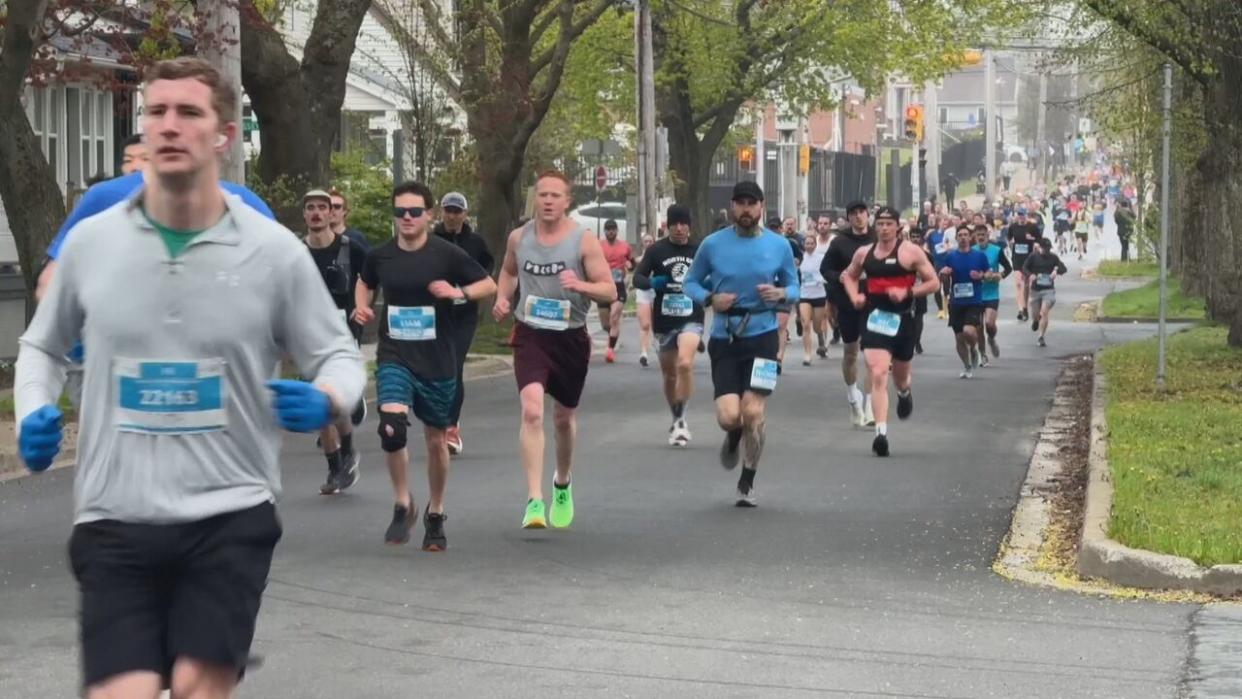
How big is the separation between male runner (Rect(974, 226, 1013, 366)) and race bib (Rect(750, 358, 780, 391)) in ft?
42.0

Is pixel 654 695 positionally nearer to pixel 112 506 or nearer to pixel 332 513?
pixel 112 506

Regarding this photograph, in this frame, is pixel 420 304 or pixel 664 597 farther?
pixel 420 304

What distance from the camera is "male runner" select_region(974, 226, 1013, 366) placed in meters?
26.0

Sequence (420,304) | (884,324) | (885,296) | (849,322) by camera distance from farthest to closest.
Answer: (849,322) < (885,296) < (884,324) < (420,304)

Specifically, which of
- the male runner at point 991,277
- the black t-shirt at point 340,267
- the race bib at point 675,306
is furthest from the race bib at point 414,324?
the male runner at point 991,277

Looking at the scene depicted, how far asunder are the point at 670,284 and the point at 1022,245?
20768mm

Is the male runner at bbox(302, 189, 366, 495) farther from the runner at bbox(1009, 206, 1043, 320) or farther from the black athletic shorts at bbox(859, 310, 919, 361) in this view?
the runner at bbox(1009, 206, 1043, 320)

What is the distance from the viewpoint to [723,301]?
13078mm

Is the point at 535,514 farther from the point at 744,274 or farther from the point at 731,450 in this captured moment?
the point at 744,274

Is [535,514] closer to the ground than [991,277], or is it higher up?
closer to the ground

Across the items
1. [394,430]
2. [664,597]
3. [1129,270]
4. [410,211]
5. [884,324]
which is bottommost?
[664,597]

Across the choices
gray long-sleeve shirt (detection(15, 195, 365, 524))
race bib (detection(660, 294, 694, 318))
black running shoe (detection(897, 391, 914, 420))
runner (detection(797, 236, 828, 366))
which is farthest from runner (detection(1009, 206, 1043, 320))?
gray long-sleeve shirt (detection(15, 195, 365, 524))

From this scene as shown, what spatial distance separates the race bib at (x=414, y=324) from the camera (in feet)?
36.9

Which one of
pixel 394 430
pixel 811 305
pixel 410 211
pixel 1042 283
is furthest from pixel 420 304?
pixel 1042 283
